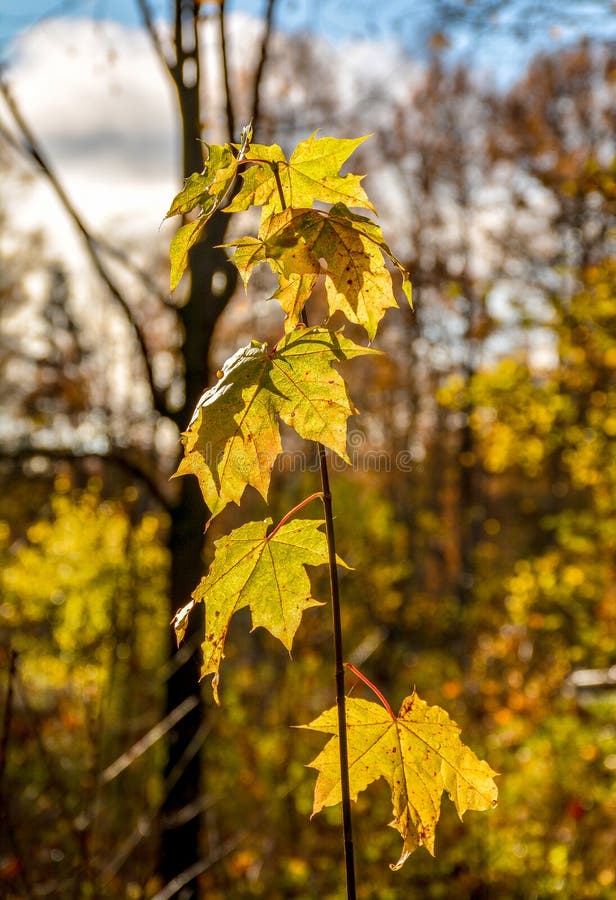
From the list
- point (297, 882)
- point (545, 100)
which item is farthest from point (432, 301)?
point (297, 882)

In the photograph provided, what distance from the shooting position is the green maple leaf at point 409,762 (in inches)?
31.4

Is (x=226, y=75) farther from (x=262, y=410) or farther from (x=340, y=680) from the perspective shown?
(x=340, y=680)

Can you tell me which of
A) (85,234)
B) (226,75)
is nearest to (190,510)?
(85,234)

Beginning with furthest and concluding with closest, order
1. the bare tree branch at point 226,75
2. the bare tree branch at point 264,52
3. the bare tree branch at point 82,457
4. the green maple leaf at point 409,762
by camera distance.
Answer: the bare tree branch at point 82,457 → the bare tree branch at point 264,52 → the bare tree branch at point 226,75 → the green maple leaf at point 409,762

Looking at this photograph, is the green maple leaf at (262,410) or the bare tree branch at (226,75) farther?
the bare tree branch at (226,75)

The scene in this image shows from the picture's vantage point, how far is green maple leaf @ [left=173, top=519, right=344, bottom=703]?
79cm

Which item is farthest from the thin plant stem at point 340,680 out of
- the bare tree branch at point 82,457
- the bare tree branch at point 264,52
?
the bare tree branch at point 82,457

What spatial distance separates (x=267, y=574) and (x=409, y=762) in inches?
10.1

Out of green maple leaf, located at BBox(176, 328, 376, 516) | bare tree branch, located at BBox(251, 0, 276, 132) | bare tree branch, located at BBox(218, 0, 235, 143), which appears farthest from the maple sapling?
bare tree branch, located at BBox(251, 0, 276, 132)

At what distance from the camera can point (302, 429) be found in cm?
74

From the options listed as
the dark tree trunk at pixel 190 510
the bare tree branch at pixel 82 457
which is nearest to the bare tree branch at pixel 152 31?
the dark tree trunk at pixel 190 510

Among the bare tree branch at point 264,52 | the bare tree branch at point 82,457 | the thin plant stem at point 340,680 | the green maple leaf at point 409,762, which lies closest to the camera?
the thin plant stem at point 340,680

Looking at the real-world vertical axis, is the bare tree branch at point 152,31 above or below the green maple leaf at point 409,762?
above

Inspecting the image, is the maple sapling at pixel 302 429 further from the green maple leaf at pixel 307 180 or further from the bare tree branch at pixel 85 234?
the bare tree branch at pixel 85 234
